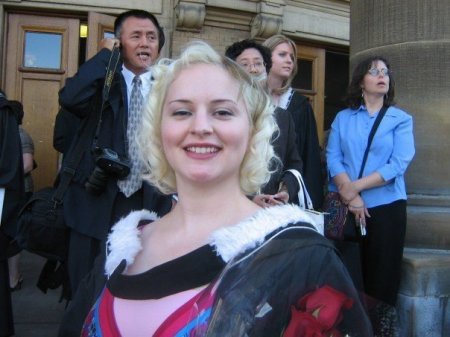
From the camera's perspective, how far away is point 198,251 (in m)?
1.40

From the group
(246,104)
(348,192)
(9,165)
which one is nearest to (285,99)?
(348,192)

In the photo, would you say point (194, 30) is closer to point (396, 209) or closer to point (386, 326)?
point (396, 209)

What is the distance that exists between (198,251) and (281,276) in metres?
0.27

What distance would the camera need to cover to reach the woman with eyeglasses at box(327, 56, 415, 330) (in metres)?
3.67

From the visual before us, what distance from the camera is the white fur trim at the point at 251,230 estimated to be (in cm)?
133

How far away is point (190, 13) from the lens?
6.58 m

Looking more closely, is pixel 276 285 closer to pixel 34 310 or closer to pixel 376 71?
pixel 376 71

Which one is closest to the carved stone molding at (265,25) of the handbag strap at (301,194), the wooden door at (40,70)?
the wooden door at (40,70)

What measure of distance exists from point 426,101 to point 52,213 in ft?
9.05

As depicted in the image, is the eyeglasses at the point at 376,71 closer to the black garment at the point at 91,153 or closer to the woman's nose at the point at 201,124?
the black garment at the point at 91,153

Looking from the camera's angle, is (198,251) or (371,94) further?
(371,94)

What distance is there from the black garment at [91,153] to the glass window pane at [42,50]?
155 inches

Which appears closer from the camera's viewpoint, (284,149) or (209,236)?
(209,236)

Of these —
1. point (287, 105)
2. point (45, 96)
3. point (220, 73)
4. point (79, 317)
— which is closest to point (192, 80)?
point (220, 73)
